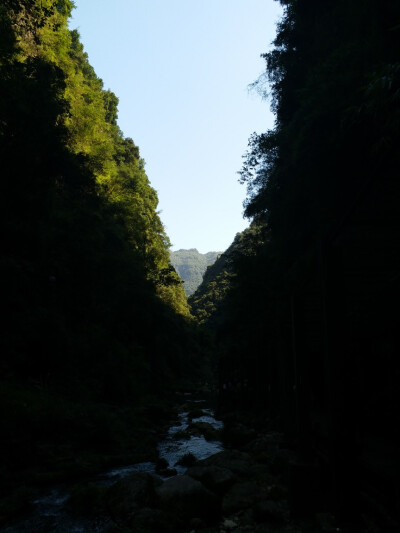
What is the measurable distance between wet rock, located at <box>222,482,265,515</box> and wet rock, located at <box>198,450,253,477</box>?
3.61 feet

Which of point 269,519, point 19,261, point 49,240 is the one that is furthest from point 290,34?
point 269,519

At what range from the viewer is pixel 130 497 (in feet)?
20.4

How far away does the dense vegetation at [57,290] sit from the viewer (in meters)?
11.0

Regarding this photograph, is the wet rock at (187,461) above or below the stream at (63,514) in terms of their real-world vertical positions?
below

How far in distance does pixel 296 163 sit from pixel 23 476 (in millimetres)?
15727

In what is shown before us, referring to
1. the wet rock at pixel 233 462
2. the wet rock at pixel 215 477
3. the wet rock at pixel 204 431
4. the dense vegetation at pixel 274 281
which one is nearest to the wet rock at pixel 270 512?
the dense vegetation at pixel 274 281

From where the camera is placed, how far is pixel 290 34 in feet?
75.0

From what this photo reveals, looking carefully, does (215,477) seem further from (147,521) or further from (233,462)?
(147,521)

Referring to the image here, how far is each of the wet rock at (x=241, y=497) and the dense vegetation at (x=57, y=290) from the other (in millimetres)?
4450

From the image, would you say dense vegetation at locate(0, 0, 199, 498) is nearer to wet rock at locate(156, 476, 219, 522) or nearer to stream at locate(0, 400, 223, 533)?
stream at locate(0, 400, 223, 533)

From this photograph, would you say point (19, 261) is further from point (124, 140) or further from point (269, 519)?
point (124, 140)

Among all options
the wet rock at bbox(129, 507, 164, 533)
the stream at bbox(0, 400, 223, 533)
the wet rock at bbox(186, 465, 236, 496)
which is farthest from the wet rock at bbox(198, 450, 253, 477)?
the wet rock at bbox(129, 507, 164, 533)

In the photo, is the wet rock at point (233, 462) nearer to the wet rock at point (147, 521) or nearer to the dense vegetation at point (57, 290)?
the wet rock at point (147, 521)

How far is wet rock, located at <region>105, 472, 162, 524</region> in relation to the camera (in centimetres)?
597
